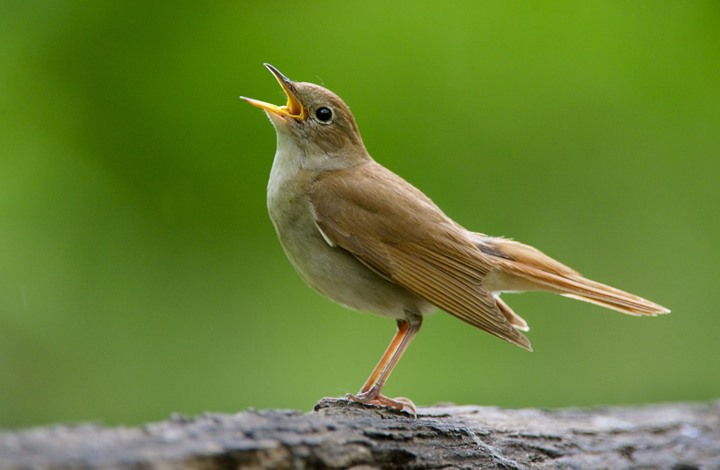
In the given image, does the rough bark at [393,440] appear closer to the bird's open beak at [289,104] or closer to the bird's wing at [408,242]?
the bird's wing at [408,242]

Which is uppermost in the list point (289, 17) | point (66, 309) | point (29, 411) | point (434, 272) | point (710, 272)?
point (710, 272)

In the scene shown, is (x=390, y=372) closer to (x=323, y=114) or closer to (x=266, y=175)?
(x=323, y=114)

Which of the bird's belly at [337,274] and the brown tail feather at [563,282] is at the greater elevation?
the brown tail feather at [563,282]

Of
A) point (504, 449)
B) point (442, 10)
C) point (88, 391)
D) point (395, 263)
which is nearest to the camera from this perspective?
point (504, 449)

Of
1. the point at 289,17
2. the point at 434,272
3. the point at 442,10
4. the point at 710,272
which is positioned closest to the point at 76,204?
the point at 289,17

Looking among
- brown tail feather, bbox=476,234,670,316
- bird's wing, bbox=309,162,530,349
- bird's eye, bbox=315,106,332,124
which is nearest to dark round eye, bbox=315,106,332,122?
bird's eye, bbox=315,106,332,124

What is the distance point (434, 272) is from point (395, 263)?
238mm

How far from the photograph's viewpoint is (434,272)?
501 cm

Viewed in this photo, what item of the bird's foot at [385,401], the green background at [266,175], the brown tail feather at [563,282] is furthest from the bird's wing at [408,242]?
the green background at [266,175]

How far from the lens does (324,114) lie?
556 centimetres

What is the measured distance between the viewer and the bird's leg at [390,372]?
4.74 m

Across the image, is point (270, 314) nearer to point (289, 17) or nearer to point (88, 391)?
point (88, 391)

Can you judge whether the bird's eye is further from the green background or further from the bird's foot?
the bird's foot

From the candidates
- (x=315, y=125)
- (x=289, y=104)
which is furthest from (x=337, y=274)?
(x=289, y=104)
